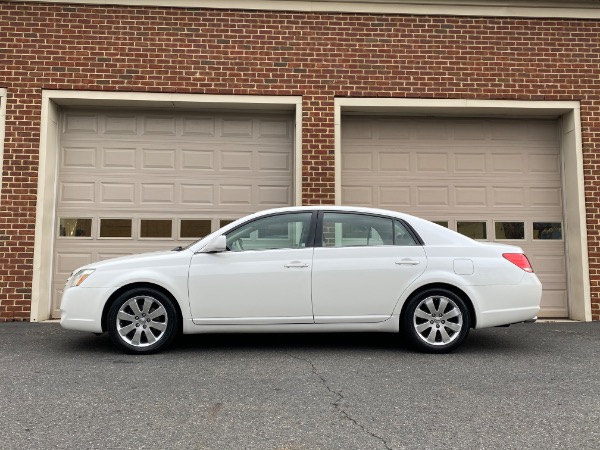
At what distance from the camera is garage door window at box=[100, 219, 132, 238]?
768 centimetres

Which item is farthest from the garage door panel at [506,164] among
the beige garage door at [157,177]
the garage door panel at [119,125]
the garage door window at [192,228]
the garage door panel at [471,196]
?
the garage door panel at [119,125]

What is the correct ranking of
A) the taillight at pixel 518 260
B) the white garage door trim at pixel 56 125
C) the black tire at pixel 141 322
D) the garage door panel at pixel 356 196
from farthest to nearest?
the garage door panel at pixel 356 196 < the white garage door trim at pixel 56 125 < the taillight at pixel 518 260 < the black tire at pixel 141 322

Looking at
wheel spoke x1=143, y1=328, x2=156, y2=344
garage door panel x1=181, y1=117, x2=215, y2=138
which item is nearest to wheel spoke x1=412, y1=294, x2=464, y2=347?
wheel spoke x1=143, y1=328, x2=156, y2=344

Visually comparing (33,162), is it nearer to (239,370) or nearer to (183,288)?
(183,288)

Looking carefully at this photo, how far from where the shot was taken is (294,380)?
4.07 metres

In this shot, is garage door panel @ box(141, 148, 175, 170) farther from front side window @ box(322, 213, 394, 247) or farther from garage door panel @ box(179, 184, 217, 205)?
front side window @ box(322, 213, 394, 247)

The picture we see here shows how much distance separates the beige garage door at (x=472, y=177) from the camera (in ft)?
26.2

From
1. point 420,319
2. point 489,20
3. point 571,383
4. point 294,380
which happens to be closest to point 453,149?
point 489,20

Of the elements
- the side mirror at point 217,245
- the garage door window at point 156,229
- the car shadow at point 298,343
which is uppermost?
the garage door window at point 156,229

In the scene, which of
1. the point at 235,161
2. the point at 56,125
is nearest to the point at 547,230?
the point at 235,161

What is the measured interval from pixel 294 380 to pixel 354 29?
5.95 m

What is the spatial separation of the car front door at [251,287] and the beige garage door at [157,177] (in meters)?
2.89

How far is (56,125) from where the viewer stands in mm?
7730

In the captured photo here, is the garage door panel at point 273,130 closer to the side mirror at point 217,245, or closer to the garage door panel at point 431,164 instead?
the garage door panel at point 431,164
